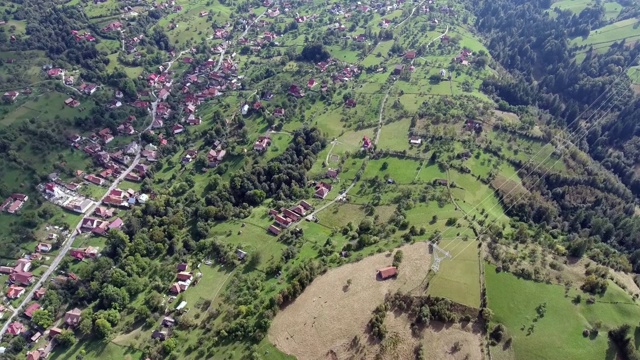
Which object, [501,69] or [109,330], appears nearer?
[109,330]

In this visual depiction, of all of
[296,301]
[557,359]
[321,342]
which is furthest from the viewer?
[296,301]

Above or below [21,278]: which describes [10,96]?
above

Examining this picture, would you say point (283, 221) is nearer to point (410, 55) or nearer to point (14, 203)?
point (14, 203)

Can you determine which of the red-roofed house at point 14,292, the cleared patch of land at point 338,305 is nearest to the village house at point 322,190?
the cleared patch of land at point 338,305

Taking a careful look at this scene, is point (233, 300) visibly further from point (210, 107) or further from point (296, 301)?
point (210, 107)

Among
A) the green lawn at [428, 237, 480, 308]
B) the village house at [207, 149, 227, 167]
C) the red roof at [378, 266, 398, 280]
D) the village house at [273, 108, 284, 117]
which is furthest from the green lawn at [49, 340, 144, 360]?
the village house at [273, 108, 284, 117]

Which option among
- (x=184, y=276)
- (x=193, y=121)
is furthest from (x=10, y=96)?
(x=184, y=276)

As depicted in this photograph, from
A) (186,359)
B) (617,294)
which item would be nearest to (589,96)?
(617,294)
